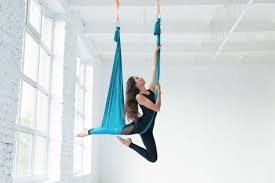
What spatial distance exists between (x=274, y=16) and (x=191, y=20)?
1438 mm

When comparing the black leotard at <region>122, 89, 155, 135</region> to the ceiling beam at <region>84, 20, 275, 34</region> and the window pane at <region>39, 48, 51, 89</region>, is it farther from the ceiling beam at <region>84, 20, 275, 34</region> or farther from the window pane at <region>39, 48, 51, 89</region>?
the ceiling beam at <region>84, 20, 275, 34</region>

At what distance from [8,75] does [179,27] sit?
13.7ft

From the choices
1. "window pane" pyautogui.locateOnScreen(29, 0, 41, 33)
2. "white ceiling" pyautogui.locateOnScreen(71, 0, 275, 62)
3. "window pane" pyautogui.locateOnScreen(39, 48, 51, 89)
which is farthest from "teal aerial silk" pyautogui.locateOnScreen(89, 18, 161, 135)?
"white ceiling" pyautogui.locateOnScreen(71, 0, 275, 62)

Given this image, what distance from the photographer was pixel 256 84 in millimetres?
9453

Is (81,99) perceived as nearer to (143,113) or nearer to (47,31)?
(47,31)

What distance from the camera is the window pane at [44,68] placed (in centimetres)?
536

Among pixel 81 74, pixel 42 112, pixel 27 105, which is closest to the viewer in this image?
pixel 27 105

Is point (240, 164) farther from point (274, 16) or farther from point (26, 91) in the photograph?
point (26, 91)

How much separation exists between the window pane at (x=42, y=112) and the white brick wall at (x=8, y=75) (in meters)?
1.62

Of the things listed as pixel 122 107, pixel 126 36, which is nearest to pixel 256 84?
pixel 126 36

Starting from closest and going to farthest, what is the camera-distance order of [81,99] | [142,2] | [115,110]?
[115,110]
[142,2]
[81,99]

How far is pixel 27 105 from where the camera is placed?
4.73 meters

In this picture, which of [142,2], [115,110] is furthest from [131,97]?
[142,2]

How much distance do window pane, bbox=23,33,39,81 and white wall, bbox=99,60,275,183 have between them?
177 inches
